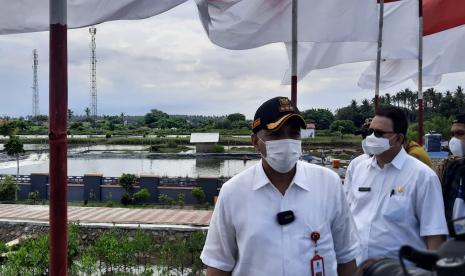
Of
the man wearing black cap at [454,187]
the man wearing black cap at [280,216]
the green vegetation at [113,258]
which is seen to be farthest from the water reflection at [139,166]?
the man wearing black cap at [280,216]

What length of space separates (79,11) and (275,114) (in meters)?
1.27

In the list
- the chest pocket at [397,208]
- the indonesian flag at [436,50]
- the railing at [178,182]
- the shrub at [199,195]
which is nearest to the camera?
the chest pocket at [397,208]

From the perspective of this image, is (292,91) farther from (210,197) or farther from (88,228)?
(210,197)

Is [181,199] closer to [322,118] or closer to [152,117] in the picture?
[322,118]

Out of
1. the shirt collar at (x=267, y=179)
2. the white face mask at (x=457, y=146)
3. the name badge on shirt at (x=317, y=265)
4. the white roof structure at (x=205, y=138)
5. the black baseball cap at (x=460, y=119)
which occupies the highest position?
the black baseball cap at (x=460, y=119)

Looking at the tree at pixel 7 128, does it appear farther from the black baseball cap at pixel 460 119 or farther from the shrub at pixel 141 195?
the black baseball cap at pixel 460 119

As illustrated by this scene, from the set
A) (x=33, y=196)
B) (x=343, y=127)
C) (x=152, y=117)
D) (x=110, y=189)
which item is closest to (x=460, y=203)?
(x=110, y=189)

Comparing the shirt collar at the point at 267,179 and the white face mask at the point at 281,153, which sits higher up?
the white face mask at the point at 281,153

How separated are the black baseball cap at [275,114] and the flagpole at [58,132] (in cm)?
88

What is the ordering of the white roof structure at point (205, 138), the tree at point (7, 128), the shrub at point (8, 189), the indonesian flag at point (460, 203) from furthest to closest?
the white roof structure at point (205, 138) → the tree at point (7, 128) → the shrub at point (8, 189) → the indonesian flag at point (460, 203)

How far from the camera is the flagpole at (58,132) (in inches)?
75.5

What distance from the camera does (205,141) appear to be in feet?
102

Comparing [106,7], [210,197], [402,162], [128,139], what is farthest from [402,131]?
[128,139]

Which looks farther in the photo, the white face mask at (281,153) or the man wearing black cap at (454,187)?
the man wearing black cap at (454,187)
